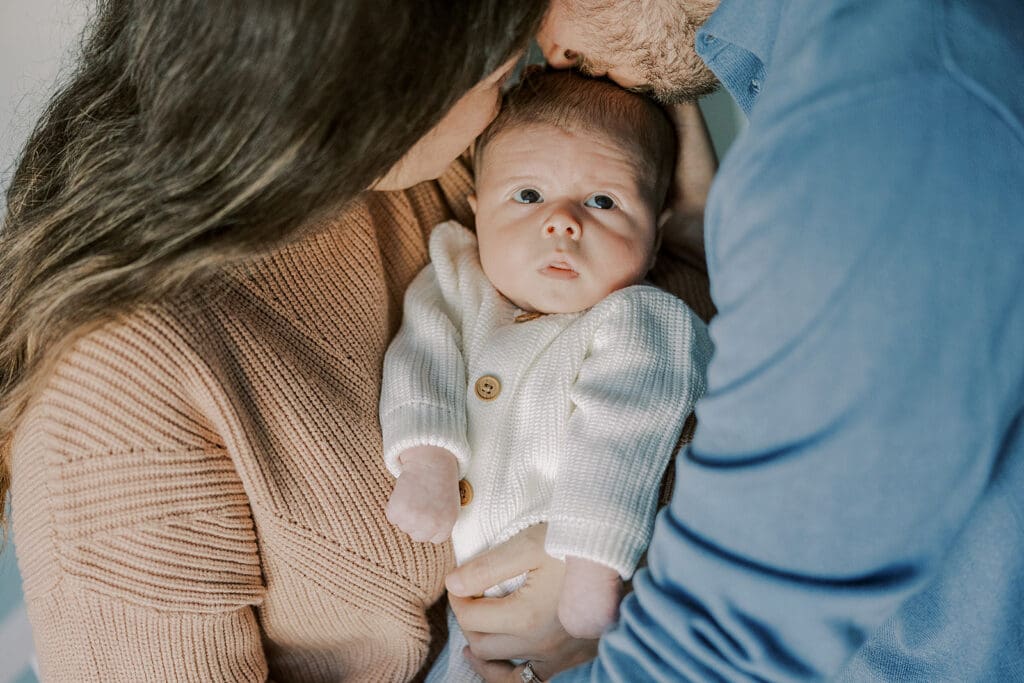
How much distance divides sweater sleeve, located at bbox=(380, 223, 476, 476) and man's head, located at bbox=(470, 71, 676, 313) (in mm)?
54

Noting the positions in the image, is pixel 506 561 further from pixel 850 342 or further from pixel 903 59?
pixel 903 59

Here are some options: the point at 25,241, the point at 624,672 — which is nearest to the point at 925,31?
the point at 624,672

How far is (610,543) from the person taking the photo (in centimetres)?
90

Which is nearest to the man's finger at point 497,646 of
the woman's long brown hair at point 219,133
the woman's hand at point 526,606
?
the woman's hand at point 526,606

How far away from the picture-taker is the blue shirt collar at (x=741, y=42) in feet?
2.66

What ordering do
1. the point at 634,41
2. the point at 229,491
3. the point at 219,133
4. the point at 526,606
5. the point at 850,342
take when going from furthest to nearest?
1. the point at 634,41
2. the point at 526,606
3. the point at 229,491
4. the point at 219,133
5. the point at 850,342

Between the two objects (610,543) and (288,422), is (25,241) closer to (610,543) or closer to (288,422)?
(288,422)

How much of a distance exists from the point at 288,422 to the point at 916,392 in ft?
2.05

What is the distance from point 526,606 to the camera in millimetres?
1014

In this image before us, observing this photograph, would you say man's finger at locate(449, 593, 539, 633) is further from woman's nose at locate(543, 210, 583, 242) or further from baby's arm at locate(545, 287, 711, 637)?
woman's nose at locate(543, 210, 583, 242)

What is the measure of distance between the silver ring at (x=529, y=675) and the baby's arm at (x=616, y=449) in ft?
0.34

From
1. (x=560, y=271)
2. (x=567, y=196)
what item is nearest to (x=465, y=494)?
(x=560, y=271)

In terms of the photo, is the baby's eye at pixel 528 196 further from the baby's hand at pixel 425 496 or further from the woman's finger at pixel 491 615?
the woman's finger at pixel 491 615

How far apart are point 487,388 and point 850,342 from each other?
52 centimetres
